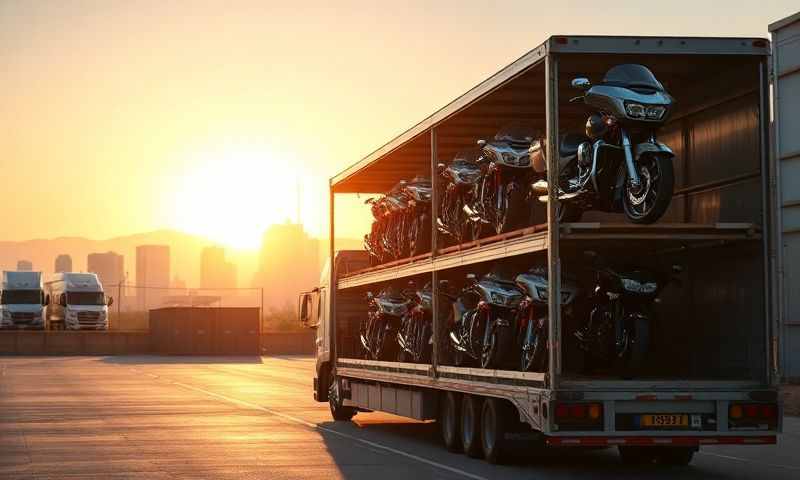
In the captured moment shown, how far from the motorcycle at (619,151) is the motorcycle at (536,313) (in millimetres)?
869

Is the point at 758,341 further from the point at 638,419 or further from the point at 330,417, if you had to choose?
the point at 330,417

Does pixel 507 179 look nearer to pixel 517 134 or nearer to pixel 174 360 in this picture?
pixel 517 134

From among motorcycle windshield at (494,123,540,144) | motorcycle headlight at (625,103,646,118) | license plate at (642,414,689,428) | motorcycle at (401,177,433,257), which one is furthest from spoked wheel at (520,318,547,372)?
motorcycle at (401,177,433,257)

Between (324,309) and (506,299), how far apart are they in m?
9.55

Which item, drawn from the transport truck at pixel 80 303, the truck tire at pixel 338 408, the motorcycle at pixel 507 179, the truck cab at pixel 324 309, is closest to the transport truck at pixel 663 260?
the motorcycle at pixel 507 179

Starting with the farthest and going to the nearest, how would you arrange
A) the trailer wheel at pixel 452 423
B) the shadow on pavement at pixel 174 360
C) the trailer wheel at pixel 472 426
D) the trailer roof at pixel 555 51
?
the shadow on pavement at pixel 174 360
the trailer wheel at pixel 452 423
the trailer wheel at pixel 472 426
the trailer roof at pixel 555 51

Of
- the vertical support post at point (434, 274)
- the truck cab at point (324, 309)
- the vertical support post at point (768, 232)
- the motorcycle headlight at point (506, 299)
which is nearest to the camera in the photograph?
the vertical support post at point (768, 232)

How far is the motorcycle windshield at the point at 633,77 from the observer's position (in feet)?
45.3

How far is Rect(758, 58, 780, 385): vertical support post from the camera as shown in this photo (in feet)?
44.2

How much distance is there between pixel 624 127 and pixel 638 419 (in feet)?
9.27

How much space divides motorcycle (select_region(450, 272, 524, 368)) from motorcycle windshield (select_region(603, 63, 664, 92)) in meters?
2.84

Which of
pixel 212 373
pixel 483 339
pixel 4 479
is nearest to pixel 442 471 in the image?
pixel 483 339

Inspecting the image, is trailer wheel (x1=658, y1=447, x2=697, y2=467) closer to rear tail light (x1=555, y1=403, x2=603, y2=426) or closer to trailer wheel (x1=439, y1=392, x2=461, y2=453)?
trailer wheel (x1=439, y1=392, x2=461, y2=453)

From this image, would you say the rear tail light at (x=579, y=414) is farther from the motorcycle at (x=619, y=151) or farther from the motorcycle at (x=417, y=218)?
the motorcycle at (x=417, y=218)
